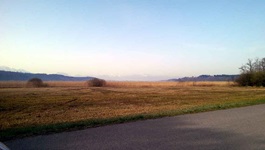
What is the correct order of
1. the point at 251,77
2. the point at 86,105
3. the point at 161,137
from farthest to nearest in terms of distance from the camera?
the point at 251,77, the point at 86,105, the point at 161,137

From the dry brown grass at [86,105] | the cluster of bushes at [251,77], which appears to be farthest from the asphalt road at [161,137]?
the cluster of bushes at [251,77]

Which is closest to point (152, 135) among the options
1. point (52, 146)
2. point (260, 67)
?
point (52, 146)

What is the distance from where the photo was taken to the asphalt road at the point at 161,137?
23.7 feet

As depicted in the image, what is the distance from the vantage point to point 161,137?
8.18 metres

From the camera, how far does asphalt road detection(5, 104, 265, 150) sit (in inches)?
284

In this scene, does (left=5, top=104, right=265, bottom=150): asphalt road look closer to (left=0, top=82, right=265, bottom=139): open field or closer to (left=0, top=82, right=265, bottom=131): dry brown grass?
(left=0, top=82, right=265, bottom=139): open field

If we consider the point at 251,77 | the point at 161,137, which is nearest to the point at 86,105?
the point at 161,137

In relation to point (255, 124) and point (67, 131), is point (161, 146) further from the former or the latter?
point (255, 124)

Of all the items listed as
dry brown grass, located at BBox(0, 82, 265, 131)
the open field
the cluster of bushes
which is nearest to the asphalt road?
the open field

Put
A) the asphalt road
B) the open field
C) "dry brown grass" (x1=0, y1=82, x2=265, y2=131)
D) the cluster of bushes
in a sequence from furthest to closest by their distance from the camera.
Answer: the cluster of bushes
"dry brown grass" (x1=0, y1=82, x2=265, y2=131)
the open field
the asphalt road

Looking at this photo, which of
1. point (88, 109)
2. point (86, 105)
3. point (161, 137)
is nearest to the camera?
point (161, 137)

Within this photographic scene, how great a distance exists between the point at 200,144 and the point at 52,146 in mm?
3637

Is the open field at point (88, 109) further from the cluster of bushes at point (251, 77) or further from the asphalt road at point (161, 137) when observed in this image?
the cluster of bushes at point (251, 77)

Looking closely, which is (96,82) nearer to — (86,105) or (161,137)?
(86,105)
